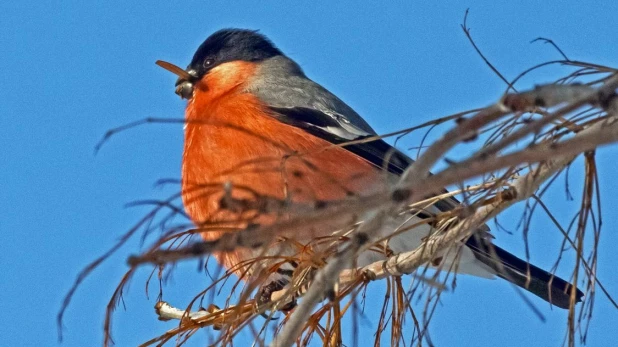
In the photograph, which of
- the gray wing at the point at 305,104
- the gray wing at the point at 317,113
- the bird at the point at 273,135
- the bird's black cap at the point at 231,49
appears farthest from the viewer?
the bird's black cap at the point at 231,49

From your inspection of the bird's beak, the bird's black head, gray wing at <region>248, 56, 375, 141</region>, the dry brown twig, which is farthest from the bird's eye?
the dry brown twig

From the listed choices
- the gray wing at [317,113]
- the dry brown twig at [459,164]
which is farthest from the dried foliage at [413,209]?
the gray wing at [317,113]

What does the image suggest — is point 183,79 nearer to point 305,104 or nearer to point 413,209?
point 305,104

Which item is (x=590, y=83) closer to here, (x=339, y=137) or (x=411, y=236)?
(x=411, y=236)

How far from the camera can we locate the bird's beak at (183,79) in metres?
6.64

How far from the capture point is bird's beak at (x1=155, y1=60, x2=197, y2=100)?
6637 mm

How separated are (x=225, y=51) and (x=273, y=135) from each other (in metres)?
1.58

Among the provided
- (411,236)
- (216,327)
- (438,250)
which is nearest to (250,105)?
(411,236)

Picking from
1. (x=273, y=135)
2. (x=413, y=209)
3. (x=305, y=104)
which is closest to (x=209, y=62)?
(x=305, y=104)

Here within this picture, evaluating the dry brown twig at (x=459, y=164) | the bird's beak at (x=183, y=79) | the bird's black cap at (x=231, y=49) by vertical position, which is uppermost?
the bird's black cap at (x=231, y=49)

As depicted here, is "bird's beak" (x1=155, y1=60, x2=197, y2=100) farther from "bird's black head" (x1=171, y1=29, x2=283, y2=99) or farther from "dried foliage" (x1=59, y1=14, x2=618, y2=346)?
"dried foliage" (x1=59, y1=14, x2=618, y2=346)

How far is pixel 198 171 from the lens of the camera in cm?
547

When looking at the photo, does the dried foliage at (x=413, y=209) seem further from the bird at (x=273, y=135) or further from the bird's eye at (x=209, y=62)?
the bird's eye at (x=209, y=62)

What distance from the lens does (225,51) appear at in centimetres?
681
